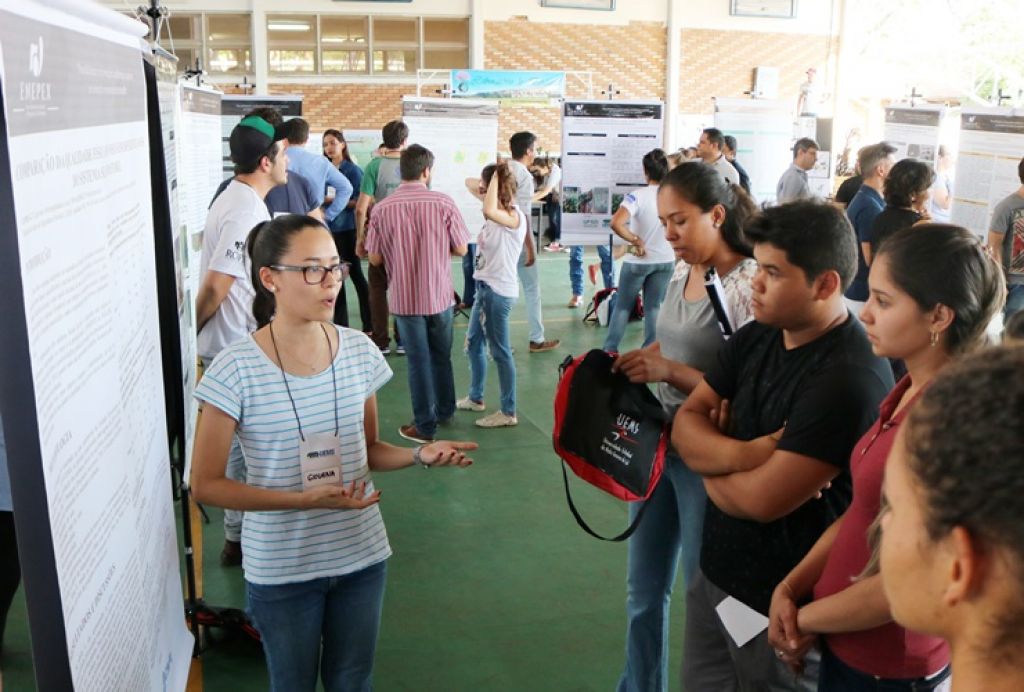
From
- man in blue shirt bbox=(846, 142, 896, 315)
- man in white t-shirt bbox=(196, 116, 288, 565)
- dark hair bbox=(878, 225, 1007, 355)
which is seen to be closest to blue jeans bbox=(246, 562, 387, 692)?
dark hair bbox=(878, 225, 1007, 355)

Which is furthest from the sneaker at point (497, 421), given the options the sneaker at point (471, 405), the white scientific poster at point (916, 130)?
the white scientific poster at point (916, 130)

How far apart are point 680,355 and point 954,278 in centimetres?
97

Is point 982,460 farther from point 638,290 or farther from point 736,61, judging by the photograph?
point 736,61

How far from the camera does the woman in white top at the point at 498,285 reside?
236 inches

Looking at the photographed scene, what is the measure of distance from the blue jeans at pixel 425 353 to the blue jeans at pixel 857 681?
399 cm

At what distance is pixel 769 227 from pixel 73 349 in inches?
56.8

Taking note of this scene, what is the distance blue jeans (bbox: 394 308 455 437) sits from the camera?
18.5ft

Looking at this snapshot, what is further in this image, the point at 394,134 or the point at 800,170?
the point at 800,170

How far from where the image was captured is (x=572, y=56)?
19.7 meters

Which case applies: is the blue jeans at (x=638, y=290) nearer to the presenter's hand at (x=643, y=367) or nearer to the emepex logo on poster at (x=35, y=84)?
the presenter's hand at (x=643, y=367)

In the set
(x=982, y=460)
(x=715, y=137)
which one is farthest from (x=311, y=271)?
(x=715, y=137)

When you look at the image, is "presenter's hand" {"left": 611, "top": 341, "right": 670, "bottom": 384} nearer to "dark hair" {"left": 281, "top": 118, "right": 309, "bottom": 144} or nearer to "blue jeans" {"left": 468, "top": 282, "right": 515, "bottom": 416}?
"blue jeans" {"left": 468, "top": 282, "right": 515, "bottom": 416}

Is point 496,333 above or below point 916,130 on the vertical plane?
below

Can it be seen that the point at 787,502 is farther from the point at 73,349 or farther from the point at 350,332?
the point at 73,349
